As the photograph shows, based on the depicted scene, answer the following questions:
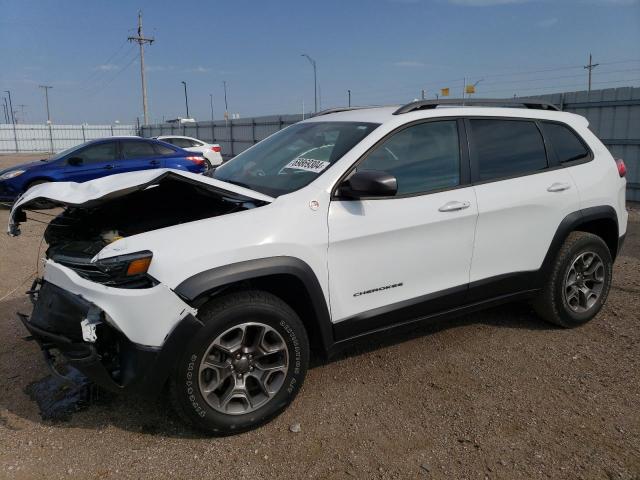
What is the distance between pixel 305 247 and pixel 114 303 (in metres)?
1.03

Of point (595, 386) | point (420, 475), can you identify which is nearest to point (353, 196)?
point (420, 475)

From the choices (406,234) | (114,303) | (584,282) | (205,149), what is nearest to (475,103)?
(406,234)

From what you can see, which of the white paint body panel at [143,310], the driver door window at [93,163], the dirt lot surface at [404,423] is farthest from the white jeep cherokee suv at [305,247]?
the driver door window at [93,163]

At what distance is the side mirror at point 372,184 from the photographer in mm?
2830

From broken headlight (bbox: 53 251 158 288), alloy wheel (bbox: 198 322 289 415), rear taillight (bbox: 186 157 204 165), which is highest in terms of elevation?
rear taillight (bbox: 186 157 204 165)

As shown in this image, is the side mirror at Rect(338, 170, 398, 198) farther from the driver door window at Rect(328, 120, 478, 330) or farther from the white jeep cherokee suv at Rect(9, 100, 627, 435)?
the driver door window at Rect(328, 120, 478, 330)

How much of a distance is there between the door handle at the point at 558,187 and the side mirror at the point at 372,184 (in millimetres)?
Result: 1584

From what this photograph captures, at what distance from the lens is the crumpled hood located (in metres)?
2.77

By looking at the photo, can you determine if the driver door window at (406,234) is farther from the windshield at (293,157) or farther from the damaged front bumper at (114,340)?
the damaged front bumper at (114,340)

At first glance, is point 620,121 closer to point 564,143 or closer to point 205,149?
point 564,143

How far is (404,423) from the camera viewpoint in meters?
2.94

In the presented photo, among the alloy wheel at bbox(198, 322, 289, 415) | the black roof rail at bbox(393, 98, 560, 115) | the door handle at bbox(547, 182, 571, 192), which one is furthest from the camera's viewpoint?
the door handle at bbox(547, 182, 571, 192)

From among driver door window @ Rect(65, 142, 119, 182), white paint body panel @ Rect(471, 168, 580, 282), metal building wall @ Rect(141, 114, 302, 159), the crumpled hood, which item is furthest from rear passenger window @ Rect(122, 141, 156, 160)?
metal building wall @ Rect(141, 114, 302, 159)

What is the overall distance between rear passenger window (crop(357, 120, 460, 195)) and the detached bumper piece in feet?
5.46
